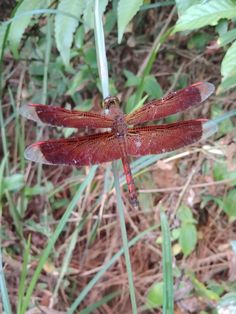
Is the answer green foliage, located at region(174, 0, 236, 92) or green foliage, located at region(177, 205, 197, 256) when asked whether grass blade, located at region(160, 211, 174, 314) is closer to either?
green foliage, located at region(174, 0, 236, 92)

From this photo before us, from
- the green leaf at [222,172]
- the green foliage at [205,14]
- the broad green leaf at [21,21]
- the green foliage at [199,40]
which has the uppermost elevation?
the green foliage at [199,40]

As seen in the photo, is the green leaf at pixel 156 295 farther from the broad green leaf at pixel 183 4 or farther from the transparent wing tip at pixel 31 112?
the broad green leaf at pixel 183 4

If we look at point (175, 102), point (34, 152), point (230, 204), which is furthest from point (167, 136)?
point (230, 204)

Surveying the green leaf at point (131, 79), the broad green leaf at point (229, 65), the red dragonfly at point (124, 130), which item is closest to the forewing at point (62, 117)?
the red dragonfly at point (124, 130)

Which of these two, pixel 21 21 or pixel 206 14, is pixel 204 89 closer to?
pixel 206 14

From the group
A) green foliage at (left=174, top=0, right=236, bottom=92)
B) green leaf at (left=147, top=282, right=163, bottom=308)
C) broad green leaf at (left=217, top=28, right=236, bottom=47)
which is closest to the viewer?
green foliage at (left=174, top=0, right=236, bottom=92)

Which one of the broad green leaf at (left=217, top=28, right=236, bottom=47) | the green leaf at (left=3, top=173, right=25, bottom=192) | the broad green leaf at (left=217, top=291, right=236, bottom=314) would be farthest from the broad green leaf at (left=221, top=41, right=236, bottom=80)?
the green leaf at (left=3, top=173, right=25, bottom=192)
